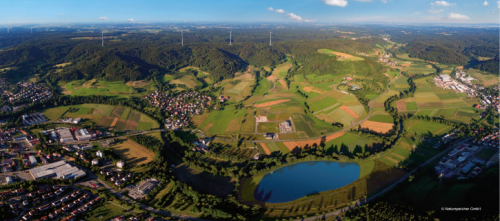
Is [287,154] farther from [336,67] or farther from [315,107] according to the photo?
[336,67]

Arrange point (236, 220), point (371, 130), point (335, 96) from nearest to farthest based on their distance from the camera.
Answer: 1. point (236, 220)
2. point (371, 130)
3. point (335, 96)

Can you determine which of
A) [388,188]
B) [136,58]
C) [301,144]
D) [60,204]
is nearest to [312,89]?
[301,144]

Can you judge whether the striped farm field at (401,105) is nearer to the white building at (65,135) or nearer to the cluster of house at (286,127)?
the cluster of house at (286,127)

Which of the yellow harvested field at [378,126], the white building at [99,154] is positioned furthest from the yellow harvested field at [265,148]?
the white building at [99,154]

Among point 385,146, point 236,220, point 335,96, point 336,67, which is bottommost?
point 236,220

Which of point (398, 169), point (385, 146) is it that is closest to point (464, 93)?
point (385, 146)

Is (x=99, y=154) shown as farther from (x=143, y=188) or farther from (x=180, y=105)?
(x=180, y=105)

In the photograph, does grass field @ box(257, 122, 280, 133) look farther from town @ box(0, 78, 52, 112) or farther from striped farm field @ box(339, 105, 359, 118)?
town @ box(0, 78, 52, 112)

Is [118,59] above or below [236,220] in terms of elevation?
above

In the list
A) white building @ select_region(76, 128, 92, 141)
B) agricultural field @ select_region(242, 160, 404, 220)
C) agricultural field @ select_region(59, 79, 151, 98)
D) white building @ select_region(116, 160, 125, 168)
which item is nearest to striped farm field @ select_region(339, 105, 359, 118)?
agricultural field @ select_region(242, 160, 404, 220)
